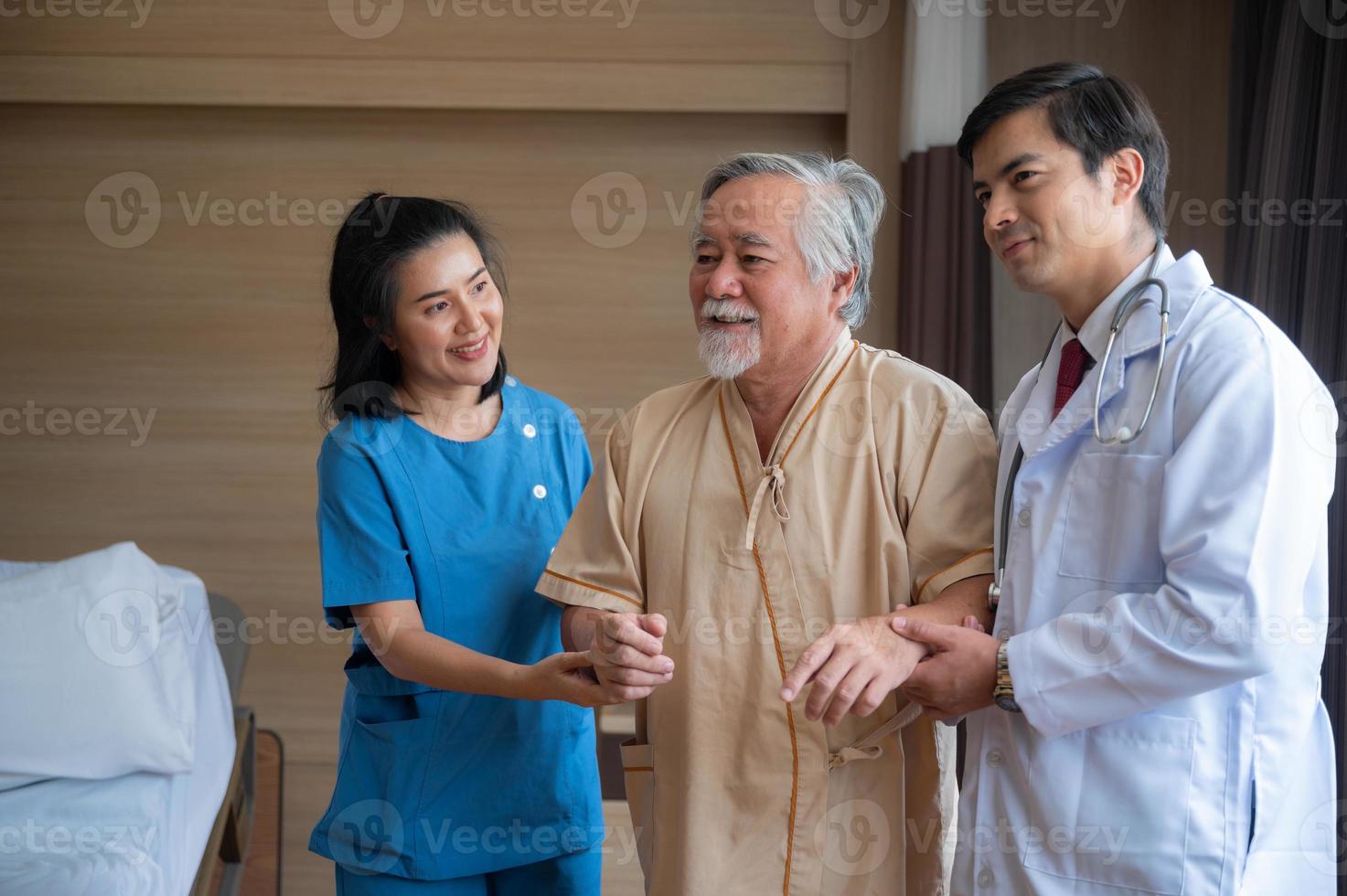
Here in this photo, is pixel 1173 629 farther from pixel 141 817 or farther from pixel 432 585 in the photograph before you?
pixel 141 817

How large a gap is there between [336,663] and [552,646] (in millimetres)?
1956

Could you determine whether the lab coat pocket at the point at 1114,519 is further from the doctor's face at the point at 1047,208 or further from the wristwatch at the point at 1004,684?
the doctor's face at the point at 1047,208

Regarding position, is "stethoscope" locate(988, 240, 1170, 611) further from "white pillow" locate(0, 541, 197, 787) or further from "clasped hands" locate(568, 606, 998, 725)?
"white pillow" locate(0, 541, 197, 787)

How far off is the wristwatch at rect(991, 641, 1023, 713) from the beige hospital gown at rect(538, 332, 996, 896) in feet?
A: 0.52

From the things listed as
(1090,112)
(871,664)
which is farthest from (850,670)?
(1090,112)

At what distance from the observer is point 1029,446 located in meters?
1.54

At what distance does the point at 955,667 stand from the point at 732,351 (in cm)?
53

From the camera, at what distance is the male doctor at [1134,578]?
1.32 meters

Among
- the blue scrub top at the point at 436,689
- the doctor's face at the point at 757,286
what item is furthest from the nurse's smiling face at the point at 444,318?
the doctor's face at the point at 757,286

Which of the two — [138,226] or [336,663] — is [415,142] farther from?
[336,663]

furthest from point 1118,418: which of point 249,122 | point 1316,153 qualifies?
point 249,122

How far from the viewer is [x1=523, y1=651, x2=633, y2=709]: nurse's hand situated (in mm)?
1608

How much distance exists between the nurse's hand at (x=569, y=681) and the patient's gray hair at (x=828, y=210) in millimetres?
626

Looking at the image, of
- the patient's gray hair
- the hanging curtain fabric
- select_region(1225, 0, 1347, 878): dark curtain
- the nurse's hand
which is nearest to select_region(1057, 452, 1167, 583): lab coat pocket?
the patient's gray hair
